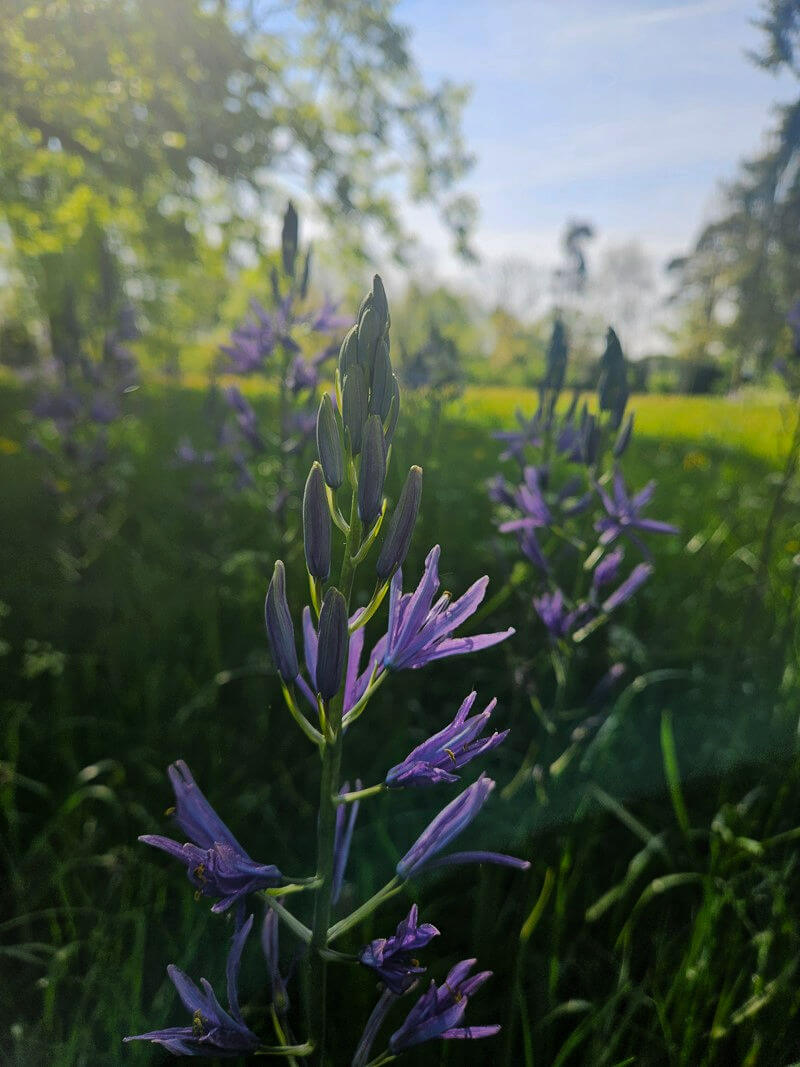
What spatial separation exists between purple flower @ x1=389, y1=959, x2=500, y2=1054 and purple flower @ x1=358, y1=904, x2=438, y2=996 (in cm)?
6

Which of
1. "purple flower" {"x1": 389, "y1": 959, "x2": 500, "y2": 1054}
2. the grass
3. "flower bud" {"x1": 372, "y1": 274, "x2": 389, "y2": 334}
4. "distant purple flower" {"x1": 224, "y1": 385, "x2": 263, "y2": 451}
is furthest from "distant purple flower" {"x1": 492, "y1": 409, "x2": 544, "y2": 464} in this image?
"purple flower" {"x1": 389, "y1": 959, "x2": 500, "y2": 1054}

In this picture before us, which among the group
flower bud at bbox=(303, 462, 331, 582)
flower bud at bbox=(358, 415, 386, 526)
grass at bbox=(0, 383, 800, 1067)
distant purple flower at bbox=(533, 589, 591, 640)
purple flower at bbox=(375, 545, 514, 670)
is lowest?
grass at bbox=(0, 383, 800, 1067)

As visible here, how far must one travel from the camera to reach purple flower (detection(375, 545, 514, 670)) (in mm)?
897

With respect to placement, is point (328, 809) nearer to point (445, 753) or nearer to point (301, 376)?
point (445, 753)

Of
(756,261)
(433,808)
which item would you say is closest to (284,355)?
(433,808)

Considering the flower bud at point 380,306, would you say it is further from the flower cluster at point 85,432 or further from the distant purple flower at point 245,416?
the flower cluster at point 85,432

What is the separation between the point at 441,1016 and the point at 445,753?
36 cm

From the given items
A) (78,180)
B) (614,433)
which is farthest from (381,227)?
(614,433)

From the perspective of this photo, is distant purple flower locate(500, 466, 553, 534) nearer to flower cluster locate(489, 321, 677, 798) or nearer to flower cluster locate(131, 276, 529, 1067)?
flower cluster locate(489, 321, 677, 798)

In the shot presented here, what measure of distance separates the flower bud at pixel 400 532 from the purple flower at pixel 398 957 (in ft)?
1.37

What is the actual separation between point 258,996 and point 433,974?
0.42m

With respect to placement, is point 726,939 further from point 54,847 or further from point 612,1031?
point 54,847

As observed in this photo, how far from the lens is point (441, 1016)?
894mm

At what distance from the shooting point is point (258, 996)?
1.60m
